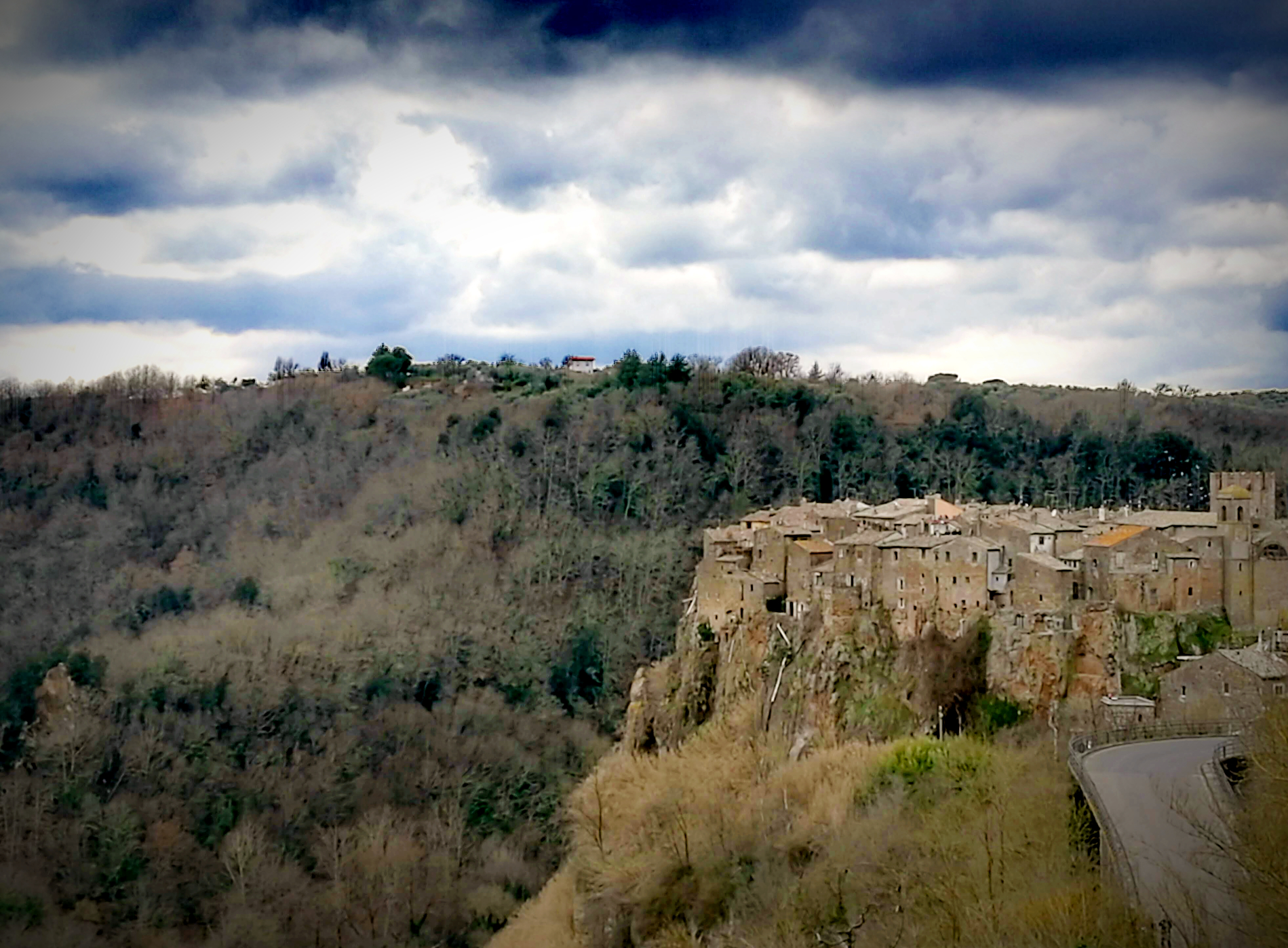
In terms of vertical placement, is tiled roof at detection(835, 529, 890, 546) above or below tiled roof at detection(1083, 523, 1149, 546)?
below

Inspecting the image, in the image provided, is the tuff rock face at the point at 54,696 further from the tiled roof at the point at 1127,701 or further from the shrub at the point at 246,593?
the tiled roof at the point at 1127,701

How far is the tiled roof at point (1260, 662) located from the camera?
2459cm

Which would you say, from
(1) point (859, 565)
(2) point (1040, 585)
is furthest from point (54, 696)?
(2) point (1040, 585)

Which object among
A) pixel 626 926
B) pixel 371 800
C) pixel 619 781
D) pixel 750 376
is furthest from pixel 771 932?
pixel 750 376

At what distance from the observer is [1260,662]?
25203mm

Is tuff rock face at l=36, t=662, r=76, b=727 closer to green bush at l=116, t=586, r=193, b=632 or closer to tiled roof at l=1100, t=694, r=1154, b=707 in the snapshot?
green bush at l=116, t=586, r=193, b=632

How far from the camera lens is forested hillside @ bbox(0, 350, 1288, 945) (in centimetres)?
4216

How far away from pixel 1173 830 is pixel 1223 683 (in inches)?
350

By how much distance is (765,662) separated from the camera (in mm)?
36188

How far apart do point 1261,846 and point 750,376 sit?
61824 millimetres

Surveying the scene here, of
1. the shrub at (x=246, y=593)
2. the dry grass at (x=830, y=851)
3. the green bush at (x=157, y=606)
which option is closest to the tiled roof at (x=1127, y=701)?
the dry grass at (x=830, y=851)

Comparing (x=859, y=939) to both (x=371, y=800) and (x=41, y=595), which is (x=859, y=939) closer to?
(x=371, y=800)

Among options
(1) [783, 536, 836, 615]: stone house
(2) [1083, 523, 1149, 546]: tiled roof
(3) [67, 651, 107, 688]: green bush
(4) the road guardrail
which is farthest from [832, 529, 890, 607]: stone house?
(3) [67, 651, 107, 688]: green bush

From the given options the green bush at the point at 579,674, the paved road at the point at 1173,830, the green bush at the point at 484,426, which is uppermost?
the green bush at the point at 484,426
